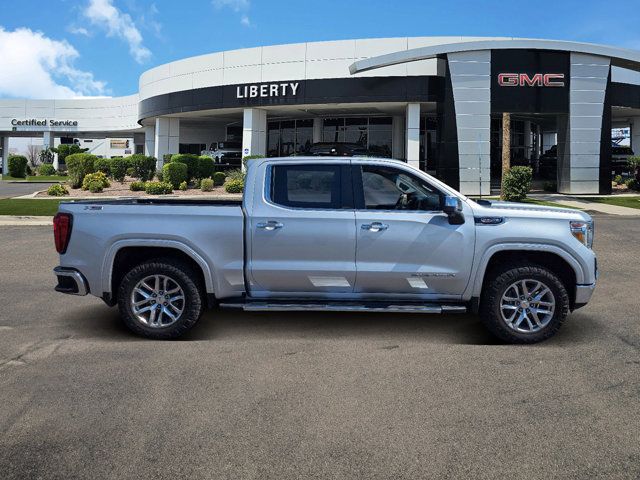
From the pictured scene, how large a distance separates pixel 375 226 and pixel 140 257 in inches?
95.6

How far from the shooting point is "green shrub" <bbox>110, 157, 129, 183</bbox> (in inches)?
1282

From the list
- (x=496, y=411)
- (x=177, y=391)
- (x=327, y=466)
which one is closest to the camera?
(x=327, y=466)

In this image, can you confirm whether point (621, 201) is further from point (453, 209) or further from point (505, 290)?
point (453, 209)

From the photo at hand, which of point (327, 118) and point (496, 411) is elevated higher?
point (327, 118)

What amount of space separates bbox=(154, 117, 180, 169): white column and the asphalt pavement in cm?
3937

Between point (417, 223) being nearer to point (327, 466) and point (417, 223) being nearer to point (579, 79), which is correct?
point (327, 466)

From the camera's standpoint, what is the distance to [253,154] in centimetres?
3575

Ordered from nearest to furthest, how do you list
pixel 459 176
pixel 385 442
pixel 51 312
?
pixel 385 442 → pixel 51 312 → pixel 459 176

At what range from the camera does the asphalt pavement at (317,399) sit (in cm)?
324

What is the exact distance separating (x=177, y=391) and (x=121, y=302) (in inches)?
67.5

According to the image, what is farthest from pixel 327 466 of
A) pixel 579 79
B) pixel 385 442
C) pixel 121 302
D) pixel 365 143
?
pixel 365 143

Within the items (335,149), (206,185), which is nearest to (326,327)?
(206,185)

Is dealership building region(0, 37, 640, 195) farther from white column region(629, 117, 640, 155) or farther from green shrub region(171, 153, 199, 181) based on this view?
green shrub region(171, 153, 199, 181)

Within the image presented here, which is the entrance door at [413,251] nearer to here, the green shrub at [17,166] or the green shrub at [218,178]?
the green shrub at [218,178]
